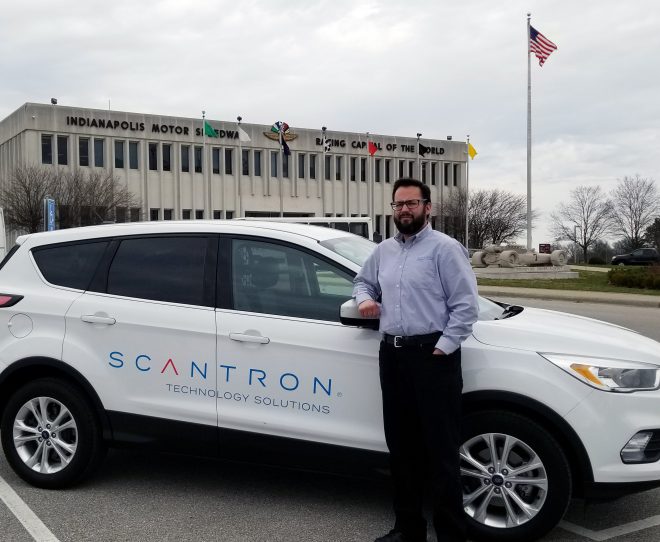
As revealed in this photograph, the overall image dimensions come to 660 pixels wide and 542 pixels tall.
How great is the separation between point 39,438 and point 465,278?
9.73 ft

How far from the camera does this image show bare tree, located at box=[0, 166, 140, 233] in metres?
41.9

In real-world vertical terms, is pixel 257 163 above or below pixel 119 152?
below

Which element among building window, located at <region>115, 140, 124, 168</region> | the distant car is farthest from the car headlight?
the distant car

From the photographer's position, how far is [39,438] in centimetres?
472

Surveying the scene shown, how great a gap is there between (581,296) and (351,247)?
17.4 meters

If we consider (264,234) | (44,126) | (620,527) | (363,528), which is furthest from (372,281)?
(44,126)

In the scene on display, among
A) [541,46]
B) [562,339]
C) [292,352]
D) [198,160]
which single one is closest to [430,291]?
[562,339]

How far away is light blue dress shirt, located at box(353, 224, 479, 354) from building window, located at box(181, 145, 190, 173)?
190ft

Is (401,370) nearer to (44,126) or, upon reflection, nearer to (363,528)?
(363,528)

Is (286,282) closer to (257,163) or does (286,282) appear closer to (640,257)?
(640,257)

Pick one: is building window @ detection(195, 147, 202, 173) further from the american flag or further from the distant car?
the distant car

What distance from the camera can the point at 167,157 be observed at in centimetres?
5925

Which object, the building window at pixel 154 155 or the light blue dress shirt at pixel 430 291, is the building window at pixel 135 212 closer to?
the building window at pixel 154 155

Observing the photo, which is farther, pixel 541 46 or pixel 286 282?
pixel 541 46
